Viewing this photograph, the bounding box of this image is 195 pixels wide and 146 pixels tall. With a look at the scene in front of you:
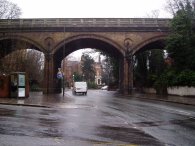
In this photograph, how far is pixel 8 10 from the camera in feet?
227

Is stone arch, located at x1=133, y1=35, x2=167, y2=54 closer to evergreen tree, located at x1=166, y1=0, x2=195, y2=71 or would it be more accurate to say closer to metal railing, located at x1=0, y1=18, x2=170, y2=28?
metal railing, located at x1=0, y1=18, x2=170, y2=28

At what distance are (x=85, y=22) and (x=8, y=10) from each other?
1418cm

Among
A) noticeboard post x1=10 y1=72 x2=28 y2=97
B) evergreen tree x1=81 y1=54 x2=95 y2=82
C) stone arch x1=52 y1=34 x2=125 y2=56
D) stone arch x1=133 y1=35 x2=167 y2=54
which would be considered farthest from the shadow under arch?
evergreen tree x1=81 y1=54 x2=95 y2=82

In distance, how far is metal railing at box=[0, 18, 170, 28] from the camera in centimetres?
6228

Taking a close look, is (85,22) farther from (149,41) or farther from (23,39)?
(149,41)

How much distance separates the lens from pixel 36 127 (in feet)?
52.7

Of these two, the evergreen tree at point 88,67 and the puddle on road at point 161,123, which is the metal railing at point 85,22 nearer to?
the puddle on road at point 161,123

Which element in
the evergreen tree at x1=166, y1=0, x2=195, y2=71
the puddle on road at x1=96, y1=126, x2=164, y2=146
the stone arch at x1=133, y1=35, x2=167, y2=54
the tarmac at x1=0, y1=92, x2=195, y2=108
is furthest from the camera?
the stone arch at x1=133, y1=35, x2=167, y2=54

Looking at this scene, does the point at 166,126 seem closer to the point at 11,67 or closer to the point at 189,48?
the point at 189,48

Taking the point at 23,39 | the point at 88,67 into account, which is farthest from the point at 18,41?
the point at 88,67

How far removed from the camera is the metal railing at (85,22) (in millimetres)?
62281

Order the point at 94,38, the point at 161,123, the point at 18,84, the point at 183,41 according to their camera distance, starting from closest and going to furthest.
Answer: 1. the point at 161,123
2. the point at 18,84
3. the point at 183,41
4. the point at 94,38

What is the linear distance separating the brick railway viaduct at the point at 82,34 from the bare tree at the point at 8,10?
3937 mm

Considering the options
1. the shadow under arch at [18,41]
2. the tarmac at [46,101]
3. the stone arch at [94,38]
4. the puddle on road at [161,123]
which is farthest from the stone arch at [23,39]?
the puddle on road at [161,123]
